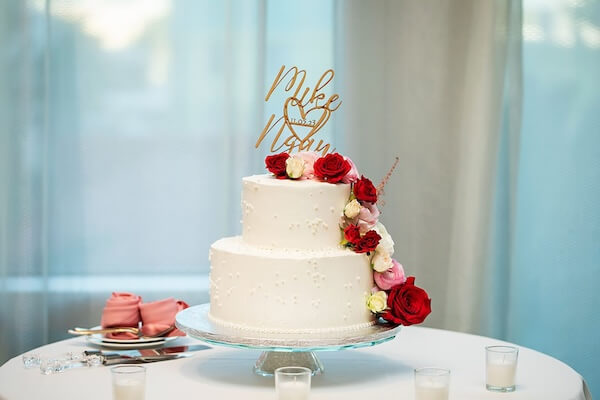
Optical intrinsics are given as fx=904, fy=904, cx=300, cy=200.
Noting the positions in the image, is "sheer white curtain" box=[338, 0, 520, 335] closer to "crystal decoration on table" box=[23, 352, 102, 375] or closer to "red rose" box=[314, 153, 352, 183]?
"red rose" box=[314, 153, 352, 183]

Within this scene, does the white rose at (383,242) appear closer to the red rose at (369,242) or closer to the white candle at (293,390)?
the red rose at (369,242)

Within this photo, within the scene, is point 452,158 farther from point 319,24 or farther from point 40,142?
point 40,142

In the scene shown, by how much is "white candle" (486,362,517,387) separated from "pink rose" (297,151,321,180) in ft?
1.96

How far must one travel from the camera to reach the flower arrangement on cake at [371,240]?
202 centimetres

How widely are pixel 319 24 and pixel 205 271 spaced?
110cm

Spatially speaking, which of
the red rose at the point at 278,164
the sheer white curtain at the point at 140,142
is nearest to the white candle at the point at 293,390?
the red rose at the point at 278,164

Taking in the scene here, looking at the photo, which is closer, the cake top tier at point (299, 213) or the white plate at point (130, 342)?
the cake top tier at point (299, 213)

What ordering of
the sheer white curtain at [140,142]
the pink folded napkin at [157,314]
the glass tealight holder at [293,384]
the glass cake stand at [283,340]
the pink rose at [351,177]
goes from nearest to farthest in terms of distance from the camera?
the glass tealight holder at [293,384]
the glass cake stand at [283,340]
the pink rose at [351,177]
the pink folded napkin at [157,314]
the sheer white curtain at [140,142]

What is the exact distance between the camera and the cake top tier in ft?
6.74

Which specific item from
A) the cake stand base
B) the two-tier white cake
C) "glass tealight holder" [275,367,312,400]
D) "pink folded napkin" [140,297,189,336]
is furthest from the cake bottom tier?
"pink folded napkin" [140,297,189,336]

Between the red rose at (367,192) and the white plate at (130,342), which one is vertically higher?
the red rose at (367,192)

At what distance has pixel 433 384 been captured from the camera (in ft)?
5.66

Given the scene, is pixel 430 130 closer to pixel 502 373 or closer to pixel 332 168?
pixel 332 168

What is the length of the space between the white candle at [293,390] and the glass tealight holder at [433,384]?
22 cm
